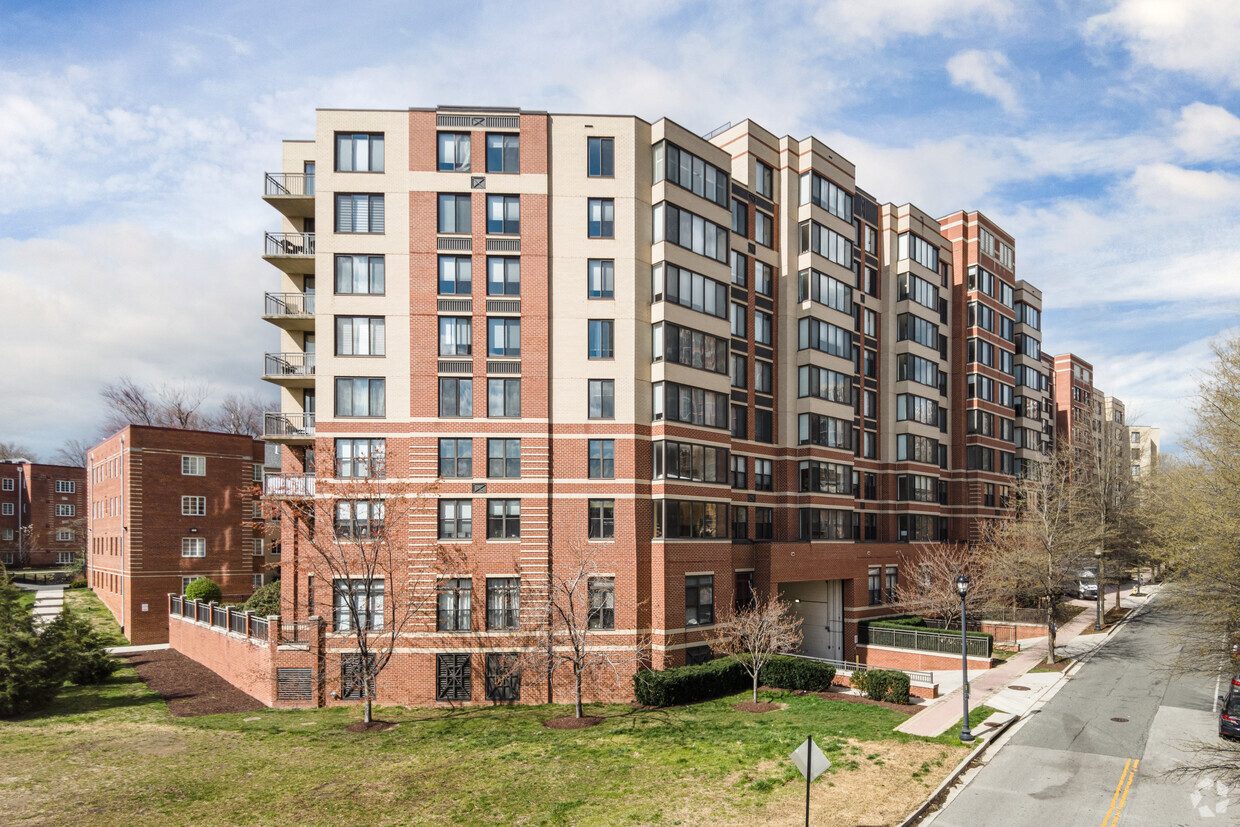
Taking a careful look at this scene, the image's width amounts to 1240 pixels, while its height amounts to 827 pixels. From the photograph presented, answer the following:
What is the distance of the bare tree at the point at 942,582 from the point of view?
137 feet

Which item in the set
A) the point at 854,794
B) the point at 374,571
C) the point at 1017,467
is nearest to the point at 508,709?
the point at 374,571

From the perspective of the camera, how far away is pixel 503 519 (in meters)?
31.7

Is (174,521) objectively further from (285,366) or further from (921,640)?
(921,640)

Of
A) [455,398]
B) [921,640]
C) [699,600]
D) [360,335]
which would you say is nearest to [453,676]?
[699,600]

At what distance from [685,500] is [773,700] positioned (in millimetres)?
8877

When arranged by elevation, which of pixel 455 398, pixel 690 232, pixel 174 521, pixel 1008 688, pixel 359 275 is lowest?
pixel 1008 688

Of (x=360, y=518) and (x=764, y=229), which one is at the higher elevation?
(x=764, y=229)

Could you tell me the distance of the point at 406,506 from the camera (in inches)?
1217

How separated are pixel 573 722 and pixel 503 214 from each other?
2085 centimetres

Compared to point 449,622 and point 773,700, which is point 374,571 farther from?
point 773,700

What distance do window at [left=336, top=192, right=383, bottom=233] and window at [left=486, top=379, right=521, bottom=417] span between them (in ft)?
27.2

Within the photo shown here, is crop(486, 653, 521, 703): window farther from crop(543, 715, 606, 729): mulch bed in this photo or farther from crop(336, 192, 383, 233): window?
crop(336, 192, 383, 233): window

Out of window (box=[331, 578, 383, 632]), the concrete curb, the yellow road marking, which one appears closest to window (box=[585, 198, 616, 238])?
window (box=[331, 578, 383, 632])

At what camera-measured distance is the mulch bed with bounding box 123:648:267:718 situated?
102 feet
